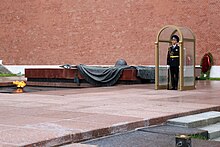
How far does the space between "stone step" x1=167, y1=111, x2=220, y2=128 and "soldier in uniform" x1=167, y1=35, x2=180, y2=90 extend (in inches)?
172

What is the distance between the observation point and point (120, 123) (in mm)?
4488

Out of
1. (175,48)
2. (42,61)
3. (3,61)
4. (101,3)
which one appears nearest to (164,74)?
(175,48)

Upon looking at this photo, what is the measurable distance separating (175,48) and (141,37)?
6.37 metres

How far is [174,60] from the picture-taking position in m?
9.84

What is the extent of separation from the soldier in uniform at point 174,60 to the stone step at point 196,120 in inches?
172

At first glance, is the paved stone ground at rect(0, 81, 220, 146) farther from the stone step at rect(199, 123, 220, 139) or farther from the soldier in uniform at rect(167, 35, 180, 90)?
the soldier in uniform at rect(167, 35, 180, 90)

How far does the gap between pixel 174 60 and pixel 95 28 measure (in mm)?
8046

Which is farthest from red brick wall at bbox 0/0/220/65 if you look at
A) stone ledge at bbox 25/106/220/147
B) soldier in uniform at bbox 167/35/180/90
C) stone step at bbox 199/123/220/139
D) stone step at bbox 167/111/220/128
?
stone ledge at bbox 25/106/220/147

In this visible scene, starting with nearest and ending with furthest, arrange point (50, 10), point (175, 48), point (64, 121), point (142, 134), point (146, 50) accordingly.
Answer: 1. point (142, 134)
2. point (64, 121)
3. point (175, 48)
4. point (146, 50)
5. point (50, 10)

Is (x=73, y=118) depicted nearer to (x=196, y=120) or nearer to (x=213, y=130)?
(x=196, y=120)

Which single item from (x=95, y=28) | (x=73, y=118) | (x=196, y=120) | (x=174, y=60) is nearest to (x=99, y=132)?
(x=73, y=118)

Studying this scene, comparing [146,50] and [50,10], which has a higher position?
[50,10]

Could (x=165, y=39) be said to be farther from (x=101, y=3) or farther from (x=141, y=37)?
(x=101, y=3)

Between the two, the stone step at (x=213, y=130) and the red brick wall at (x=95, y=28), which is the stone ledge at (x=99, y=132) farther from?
the red brick wall at (x=95, y=28)
